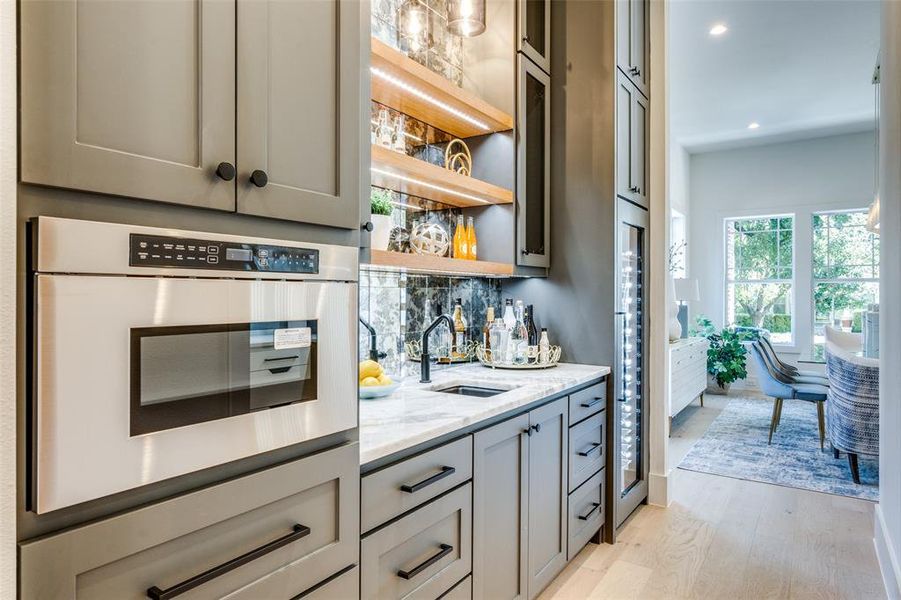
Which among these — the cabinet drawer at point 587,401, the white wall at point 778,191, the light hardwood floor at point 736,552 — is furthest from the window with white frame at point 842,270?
the cabinet drawer at point 587,401

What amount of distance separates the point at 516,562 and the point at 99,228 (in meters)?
1.72

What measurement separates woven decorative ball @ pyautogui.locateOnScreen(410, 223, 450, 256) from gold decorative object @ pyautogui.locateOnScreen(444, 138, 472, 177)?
0.32 meters

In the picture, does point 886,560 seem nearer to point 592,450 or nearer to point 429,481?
point 592,450

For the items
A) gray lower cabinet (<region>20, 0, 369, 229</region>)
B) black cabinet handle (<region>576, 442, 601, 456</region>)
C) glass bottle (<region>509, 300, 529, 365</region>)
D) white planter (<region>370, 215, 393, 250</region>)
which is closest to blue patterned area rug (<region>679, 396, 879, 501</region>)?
black cabinet handle (<region>576, 442, 601, 456</region>)

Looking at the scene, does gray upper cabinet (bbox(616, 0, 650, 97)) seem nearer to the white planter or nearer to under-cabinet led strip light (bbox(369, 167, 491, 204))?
under-cabinet led strip light (bbox(369, 167, 491, 204))

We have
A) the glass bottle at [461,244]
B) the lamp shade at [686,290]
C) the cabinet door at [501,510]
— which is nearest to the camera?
the cabinet door at [501,510]

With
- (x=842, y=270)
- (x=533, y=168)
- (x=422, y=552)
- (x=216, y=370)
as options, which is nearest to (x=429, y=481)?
(x=422, y=552)

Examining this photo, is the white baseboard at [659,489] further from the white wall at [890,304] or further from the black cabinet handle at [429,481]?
the black cabinet handle at [429,481]

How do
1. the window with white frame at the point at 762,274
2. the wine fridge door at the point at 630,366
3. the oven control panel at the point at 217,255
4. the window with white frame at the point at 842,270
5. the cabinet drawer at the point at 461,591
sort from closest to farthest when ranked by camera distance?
the oven control panel at the point at 217,255, the cabinet drawer at the point at 461,591, the wine fridge door at the point at 630,366, the window with white frame at the point at 842,270, the window with white frame at the point at 762,274

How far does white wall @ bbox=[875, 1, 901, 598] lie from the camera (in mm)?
2158

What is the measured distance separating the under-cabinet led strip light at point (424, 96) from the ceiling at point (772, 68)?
246 cm

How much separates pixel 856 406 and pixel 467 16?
338 cm

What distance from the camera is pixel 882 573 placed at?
96.0 inches

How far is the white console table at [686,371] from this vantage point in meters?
4.71
